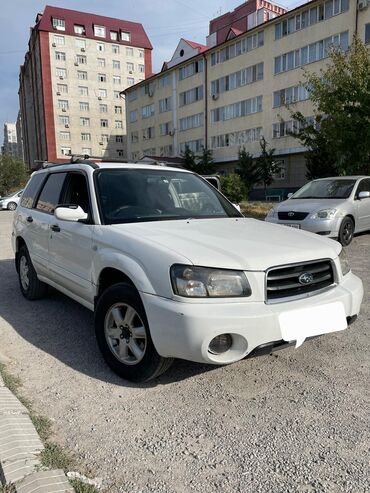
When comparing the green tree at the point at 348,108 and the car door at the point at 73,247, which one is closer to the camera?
the car door at the point at 73,247

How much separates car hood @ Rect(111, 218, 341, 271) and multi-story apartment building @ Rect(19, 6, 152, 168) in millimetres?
57289

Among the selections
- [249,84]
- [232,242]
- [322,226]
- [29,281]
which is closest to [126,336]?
[232,242]

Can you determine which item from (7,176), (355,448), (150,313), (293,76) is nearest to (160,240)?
(150,313)

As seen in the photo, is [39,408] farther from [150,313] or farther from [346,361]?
[346,361]

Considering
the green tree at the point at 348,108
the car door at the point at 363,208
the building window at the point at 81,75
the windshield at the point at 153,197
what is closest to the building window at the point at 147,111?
the building window at the point at 81,75

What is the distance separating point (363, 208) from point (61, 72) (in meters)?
62.4

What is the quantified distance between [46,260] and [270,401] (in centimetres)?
286

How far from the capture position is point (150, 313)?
2740 millimetres

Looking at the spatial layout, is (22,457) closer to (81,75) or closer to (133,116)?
(133,116)

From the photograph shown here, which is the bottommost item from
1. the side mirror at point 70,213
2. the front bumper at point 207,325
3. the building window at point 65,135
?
the front bumper at point 207,325

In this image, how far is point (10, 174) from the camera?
43.0m

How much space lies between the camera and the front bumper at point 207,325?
2568 mm

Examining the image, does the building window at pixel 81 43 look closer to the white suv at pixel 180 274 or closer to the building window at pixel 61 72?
the building window at pixel 61 72

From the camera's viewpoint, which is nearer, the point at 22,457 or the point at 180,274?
the point at 22,457
